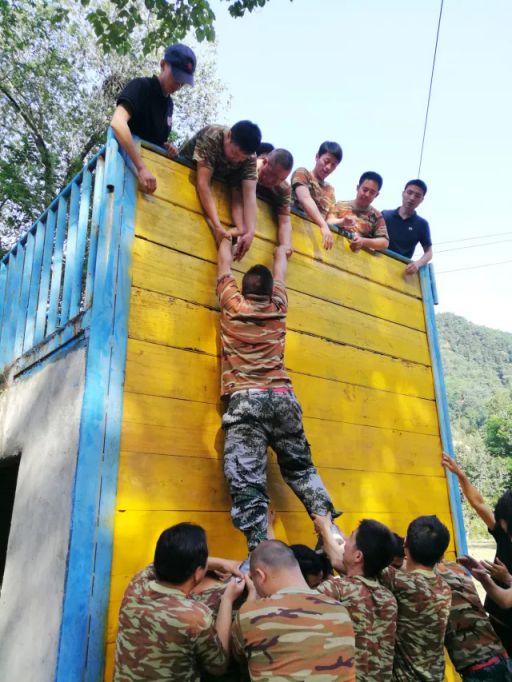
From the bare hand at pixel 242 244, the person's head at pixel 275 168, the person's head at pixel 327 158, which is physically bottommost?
the bare hand at pixel 242 244

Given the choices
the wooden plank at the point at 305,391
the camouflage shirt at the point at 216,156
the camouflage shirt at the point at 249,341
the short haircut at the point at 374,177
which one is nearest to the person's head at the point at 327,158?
the short haircut at the point at 374,177

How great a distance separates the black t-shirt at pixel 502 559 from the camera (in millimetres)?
3322

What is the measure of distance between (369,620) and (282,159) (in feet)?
9.80

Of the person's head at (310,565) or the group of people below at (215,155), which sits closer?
the person's head at (310,565)

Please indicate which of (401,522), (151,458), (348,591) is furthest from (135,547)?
(401,522)

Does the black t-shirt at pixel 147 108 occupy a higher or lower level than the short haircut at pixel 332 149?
lower

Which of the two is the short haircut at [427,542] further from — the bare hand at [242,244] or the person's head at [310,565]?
the bare hand at [242,244]

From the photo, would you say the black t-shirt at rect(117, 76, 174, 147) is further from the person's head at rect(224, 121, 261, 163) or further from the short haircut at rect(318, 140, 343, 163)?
the short haircut at rect(318, 140, 343, 163)

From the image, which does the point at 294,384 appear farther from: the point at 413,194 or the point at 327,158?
the point at 413,194

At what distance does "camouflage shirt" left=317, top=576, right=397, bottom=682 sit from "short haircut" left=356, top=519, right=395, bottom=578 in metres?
0.06

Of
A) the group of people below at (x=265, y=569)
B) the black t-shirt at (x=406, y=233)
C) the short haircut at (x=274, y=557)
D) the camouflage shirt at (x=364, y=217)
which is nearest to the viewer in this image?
the group of people below at (x=265, y=569)

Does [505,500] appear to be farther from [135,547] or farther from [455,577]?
[135,547]

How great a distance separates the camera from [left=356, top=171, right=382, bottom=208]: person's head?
536 cm

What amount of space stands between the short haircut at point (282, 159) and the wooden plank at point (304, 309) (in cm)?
92
